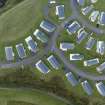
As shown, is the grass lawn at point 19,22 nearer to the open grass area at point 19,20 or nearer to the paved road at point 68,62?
the open grass area at point 19,20

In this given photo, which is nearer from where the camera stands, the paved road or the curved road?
the paved road

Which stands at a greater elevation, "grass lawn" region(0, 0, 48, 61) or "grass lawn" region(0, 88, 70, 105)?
"grass lawn" region(0, 0, 48, 61)

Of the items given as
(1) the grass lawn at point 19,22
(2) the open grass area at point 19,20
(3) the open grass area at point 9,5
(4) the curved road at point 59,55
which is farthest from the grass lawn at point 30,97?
(3) the open grass area at point 9,5

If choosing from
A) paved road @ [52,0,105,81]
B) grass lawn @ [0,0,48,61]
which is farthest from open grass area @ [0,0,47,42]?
paved road @ [52,0,105,81]

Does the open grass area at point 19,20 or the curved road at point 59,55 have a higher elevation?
the open grass area at point 19,20

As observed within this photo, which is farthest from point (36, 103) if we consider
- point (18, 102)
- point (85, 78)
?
point (85, 78)

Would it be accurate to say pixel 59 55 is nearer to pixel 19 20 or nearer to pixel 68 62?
pixel 68 62

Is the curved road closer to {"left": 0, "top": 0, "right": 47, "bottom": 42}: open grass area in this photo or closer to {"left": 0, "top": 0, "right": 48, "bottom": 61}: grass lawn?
{"left": 0, "top": 0, "right": 48, "bottom": 61}: grass lawn

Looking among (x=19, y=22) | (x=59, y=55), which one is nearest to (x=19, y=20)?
(x=19, y=22)
